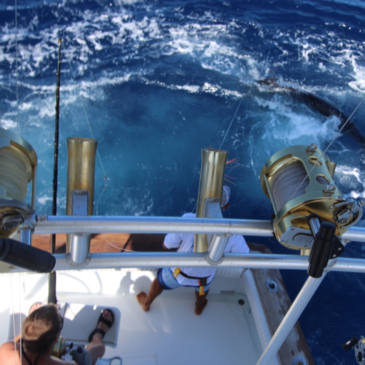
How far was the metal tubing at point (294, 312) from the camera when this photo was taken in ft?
3.59

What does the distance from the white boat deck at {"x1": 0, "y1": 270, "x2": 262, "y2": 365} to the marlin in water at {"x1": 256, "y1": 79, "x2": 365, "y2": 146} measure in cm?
495

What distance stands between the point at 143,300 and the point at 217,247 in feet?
4.82

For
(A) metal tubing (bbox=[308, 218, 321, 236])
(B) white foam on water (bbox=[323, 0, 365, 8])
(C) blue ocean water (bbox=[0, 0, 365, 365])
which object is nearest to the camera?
(A) metal tubing (bbox=[308, 218, 321, 236])

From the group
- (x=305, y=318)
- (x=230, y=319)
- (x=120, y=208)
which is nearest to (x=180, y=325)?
(x=230, y=319)

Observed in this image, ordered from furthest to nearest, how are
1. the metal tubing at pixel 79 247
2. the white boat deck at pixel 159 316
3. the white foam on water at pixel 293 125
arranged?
the white foam on water at pixel 293 125
the white boat deck at pixel 159 316
the metal tubing at pixel 79 247

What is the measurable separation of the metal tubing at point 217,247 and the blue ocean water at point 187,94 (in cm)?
249

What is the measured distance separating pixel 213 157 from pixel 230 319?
1730mm

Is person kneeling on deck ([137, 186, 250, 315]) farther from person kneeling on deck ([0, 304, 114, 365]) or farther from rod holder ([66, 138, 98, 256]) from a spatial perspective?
rod holder ([66, 138, 98, 256])

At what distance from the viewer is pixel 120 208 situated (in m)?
4.23

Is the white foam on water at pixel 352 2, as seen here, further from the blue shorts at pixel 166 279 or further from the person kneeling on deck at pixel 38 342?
the person kneeling on deck at pixel 38 342

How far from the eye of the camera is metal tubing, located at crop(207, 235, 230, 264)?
1.11 meters

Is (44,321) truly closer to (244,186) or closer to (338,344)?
(338,344)

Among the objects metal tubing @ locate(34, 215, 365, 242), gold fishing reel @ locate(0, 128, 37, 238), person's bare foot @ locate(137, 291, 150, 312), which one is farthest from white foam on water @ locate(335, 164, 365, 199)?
gold fishing reel @ locate(0, 128, 37, 238)

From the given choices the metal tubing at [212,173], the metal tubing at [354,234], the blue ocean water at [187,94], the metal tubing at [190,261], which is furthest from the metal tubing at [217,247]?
A: the blue ocean water at [187,94]
